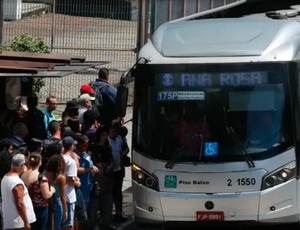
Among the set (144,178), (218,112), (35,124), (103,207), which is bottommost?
(103,207)

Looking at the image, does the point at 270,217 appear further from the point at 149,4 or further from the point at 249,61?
the point at 149,4

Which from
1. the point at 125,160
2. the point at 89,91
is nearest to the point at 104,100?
the point at 89,91

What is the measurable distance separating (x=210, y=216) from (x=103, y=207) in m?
2.39

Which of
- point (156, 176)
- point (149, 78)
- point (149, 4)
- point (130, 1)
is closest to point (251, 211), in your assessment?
point (156, 176)

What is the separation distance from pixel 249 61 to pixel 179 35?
48.5 inches

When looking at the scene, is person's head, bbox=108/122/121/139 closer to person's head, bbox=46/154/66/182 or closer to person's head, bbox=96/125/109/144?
person's head, bbox=96/125/109/144

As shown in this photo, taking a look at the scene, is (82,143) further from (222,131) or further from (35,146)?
(222,131)

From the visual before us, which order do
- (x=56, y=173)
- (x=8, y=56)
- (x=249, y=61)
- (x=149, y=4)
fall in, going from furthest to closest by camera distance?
(x=149, y=4) → (x=8, y=56) → (x=249, y=61) → (x=56, y=173)

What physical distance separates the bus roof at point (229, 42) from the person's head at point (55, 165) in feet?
6.87

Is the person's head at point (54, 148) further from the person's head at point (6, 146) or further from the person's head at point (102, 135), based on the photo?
the person's head at point (102, 135)

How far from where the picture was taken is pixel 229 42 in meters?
12.8

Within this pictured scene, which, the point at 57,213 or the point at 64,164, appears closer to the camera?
the point at 64,164

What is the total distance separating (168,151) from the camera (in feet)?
41.6

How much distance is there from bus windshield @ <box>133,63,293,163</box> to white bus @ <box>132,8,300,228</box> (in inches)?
0.5
